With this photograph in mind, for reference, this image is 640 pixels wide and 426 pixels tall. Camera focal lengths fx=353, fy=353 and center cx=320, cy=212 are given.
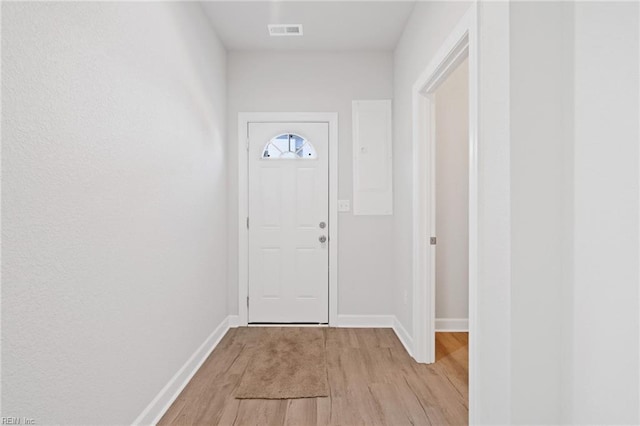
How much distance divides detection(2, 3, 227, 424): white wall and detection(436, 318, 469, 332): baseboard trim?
2303mm

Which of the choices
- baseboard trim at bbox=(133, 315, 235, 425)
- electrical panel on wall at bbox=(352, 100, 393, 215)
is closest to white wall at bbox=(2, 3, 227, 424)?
baseboard trim at bbox=(133, 315, 235, 425)

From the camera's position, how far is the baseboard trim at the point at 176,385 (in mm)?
1840

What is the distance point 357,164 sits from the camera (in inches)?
138

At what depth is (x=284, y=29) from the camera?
3070 millimetres

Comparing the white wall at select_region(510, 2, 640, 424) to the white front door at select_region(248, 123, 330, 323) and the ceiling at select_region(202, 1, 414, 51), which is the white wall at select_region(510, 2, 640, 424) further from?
the white front door at select_region(248, 123, 330, 323)

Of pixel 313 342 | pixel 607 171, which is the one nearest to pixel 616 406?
pixel 607 171

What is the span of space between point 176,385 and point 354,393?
111 centimetres

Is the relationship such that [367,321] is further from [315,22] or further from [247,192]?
[315,22]

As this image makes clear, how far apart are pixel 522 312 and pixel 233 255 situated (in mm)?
2782

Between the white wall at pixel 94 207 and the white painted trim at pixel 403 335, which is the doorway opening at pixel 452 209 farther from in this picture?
the white wall at pixel 94 207

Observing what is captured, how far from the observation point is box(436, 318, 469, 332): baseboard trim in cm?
342

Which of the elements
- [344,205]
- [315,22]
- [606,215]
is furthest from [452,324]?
[315,22]

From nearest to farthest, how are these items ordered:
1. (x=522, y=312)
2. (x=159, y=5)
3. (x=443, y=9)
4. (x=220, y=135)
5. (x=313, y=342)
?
(x=522, y=312) → (x=159, y=5) → (x=443, y=9) → (x=313, y=342) → (x=220, y=135)

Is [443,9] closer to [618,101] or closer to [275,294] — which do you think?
[618,101]
